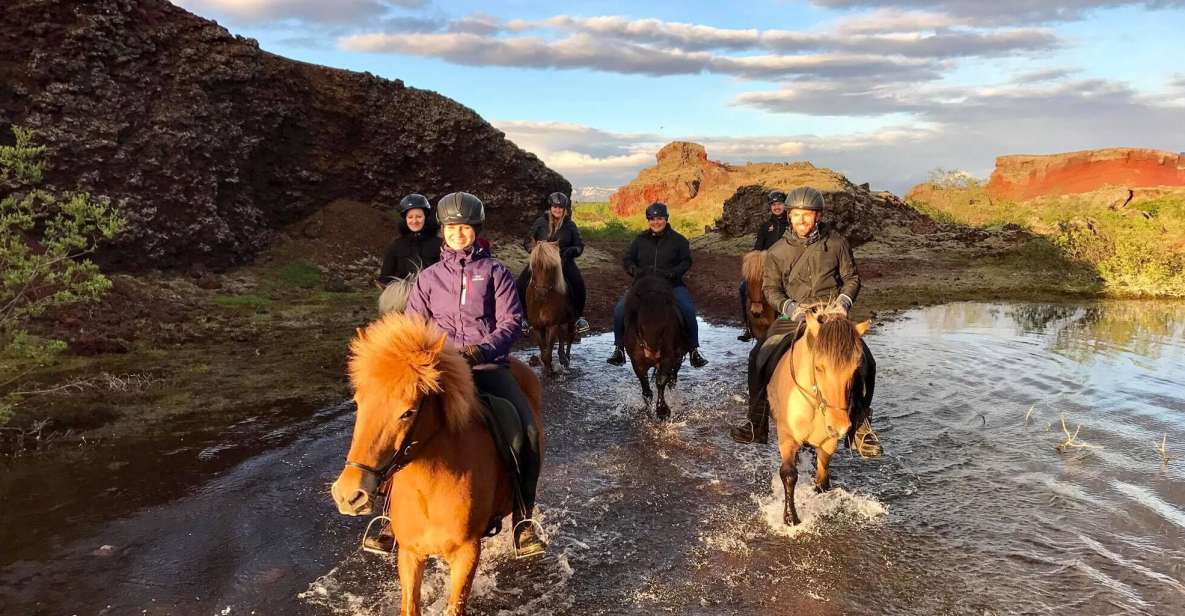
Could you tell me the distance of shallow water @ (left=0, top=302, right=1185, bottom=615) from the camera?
457 cm

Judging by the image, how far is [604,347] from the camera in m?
Answer: 13.3

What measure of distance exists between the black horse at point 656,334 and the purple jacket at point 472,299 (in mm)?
4316

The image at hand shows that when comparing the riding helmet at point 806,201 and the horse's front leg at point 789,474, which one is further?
the riding helmet at point 806,201

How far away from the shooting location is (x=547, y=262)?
1025 cm

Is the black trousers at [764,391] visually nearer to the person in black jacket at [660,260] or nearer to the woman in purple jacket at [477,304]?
the person in black jacket at [660,260]

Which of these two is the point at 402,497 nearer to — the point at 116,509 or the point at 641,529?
the point at 641,529

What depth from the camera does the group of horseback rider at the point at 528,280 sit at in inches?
171

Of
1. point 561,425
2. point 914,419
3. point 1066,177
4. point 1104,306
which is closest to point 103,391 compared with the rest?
point 561,425

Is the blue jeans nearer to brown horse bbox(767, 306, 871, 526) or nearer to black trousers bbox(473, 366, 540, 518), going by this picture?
brown horse bbox(767, 306, 871, 526)

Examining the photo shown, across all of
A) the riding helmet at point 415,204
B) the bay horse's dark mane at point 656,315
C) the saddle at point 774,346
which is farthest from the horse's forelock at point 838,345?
the riding helmet at point 415,204

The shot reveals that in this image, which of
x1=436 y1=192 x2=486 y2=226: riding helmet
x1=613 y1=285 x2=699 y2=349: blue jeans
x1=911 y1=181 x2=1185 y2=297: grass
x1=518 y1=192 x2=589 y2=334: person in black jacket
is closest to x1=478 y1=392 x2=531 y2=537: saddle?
x1=436 y1=192 x2=486 y2=226: riding helmet

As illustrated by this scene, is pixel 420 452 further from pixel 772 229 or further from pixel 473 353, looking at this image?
pixel 772 229

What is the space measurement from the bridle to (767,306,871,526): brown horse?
3.13m

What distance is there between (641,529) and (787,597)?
1437 mm
